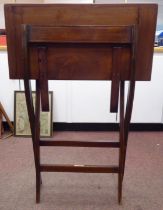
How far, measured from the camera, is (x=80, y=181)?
1.74m

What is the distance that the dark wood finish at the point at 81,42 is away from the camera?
1.08 meters

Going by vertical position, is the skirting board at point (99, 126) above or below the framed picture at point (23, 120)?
below

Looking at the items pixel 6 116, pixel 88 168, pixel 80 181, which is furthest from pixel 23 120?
pixel 88 168

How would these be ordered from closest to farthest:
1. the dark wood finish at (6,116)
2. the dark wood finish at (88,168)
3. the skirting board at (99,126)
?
the dark wood finish at (88,168)
the dark wood finish at (6,116)
the skirting board at (99,126)

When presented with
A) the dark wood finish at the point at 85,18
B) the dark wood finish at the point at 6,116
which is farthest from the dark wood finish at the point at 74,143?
the dark wood finish at the point at 6,116

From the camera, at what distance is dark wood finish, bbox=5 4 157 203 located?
1079 mm

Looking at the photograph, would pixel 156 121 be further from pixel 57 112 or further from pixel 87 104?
pixel 57 112

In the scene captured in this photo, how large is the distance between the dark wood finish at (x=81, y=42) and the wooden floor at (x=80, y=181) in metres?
0.68

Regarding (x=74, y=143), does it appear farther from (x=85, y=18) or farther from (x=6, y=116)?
(x=6, y=116)

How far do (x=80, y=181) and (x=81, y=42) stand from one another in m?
1.06

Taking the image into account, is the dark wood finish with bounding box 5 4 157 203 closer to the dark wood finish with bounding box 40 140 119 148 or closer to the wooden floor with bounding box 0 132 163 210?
the dark wood finish with bounding box 40 140 119 148

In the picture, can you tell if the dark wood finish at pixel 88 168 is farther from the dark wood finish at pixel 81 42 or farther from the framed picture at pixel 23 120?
the framed picture at pixel 23 120

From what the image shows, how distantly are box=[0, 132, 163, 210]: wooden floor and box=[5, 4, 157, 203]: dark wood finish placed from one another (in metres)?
0.68

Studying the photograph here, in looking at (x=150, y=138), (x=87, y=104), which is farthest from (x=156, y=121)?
(x=87, y=104)
